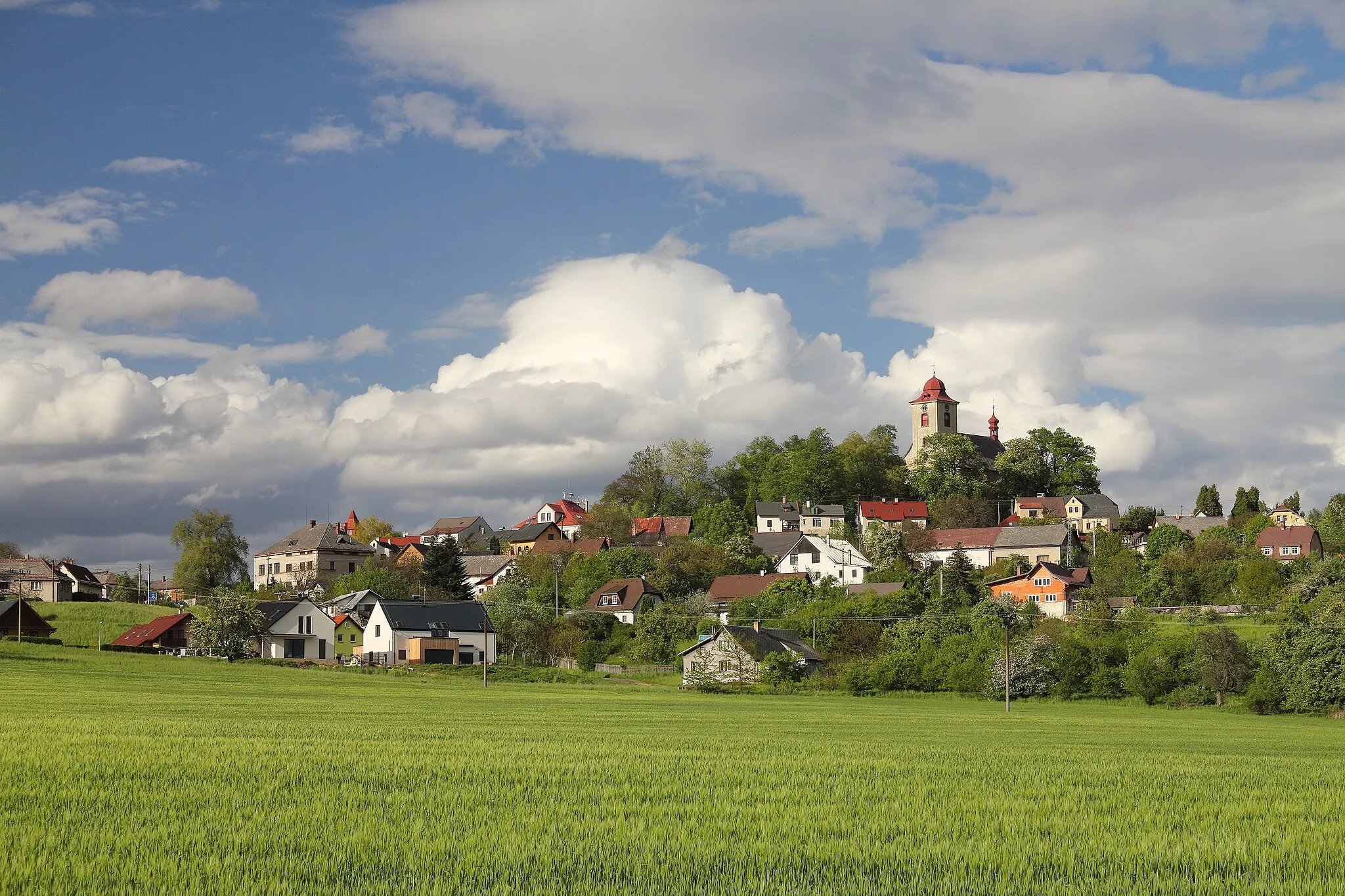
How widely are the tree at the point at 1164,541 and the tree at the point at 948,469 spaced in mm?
37182

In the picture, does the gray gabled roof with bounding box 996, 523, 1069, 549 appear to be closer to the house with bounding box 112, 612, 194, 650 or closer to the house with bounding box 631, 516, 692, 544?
the house with bounding box 631, 516, 692, 544

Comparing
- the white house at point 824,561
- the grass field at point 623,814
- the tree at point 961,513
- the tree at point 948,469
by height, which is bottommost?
the grass field at point 623,814

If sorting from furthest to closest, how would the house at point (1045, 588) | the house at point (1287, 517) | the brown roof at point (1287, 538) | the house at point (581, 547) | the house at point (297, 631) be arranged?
1. the house at point (1287, 517)
2. the house at point (581, 547)
3. the brown roof at point (1287, 538)
4. the house at point (1045, 588)
5. the house at point (297, 631)

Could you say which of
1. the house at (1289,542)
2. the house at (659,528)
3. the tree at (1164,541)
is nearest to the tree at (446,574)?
the house at (659,528)

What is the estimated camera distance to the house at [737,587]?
126250 mm

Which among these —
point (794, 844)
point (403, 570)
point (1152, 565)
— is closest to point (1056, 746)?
point (794, 844)

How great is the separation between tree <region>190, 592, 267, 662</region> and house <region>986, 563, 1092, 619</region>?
72177 mm

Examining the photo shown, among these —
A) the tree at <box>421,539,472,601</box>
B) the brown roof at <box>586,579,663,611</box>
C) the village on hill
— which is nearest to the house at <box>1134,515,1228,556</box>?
the village on hill

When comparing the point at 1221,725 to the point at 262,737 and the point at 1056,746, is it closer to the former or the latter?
the point at 1056,746

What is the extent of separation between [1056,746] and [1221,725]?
30797mm

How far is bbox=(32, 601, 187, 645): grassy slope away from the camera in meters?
111

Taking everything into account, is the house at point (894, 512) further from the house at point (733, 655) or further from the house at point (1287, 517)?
the house at point (733, 655)

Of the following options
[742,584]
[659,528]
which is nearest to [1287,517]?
[659,528]

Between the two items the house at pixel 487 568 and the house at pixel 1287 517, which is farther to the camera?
the house at pixel 1287 517
